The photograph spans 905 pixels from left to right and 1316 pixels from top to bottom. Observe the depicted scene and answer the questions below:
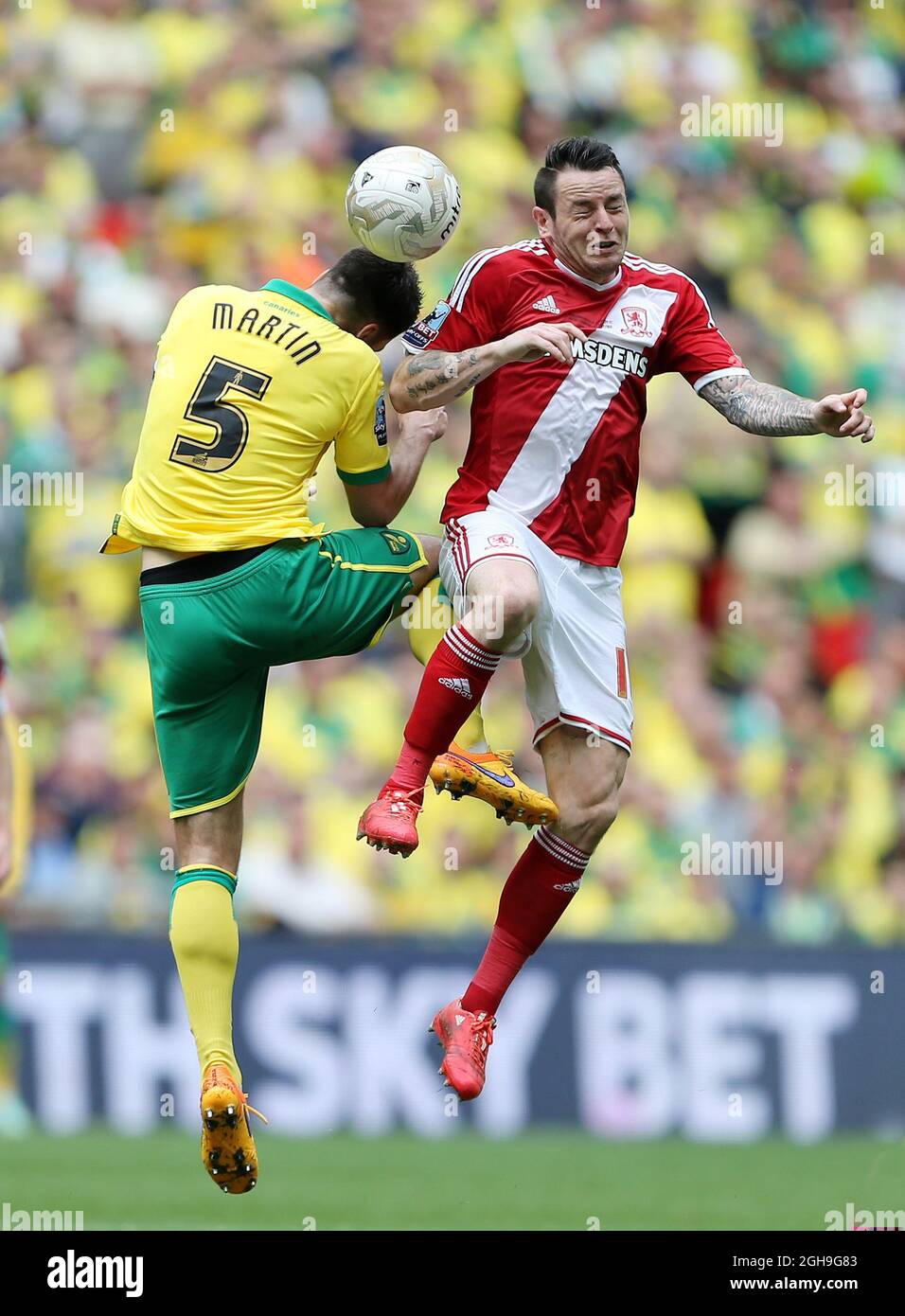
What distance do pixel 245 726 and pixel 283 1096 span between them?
441 centimetres

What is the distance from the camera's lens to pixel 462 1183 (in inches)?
396

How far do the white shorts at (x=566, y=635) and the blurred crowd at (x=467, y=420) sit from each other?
4300mm

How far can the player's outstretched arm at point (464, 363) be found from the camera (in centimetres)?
669

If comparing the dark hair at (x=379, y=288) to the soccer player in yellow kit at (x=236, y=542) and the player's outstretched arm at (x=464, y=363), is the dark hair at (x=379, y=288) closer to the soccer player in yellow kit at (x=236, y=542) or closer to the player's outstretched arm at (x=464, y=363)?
the soccer player in yellow kit at (x=236, y=542)

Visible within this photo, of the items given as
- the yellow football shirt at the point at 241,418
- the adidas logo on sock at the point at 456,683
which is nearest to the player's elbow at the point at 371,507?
the yellow football shirt at the point at 241,418

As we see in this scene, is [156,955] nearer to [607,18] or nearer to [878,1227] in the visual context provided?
[878,1227]

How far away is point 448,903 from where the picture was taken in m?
11.9

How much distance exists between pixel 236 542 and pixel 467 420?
6.03m

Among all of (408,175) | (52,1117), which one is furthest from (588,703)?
(52,1117)

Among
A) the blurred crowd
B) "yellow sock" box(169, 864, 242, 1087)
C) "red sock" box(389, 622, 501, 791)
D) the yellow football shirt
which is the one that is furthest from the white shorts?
the blurred crowd

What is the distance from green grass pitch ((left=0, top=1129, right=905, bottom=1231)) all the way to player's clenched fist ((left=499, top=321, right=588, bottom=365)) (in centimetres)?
377

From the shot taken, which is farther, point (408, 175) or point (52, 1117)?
point (52, 1117)

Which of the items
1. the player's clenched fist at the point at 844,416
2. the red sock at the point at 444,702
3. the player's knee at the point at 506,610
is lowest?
the red sock at the point at 444,702

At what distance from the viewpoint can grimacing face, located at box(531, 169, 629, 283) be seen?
6.99m
